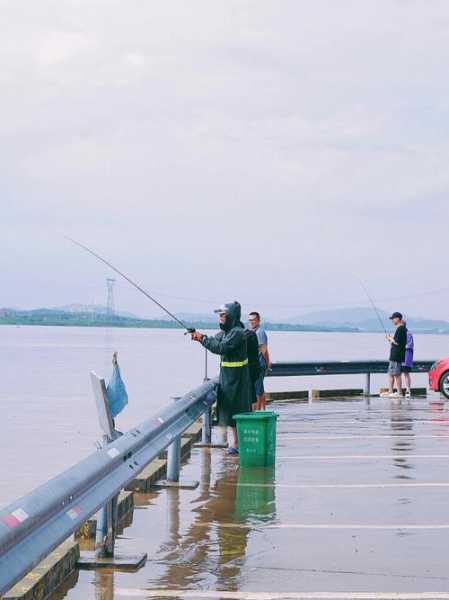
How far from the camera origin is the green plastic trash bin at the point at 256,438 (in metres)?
13.0

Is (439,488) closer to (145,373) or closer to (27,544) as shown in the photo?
(27,544)

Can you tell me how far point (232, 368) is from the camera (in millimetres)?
14156

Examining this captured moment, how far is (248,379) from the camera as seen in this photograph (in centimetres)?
1426

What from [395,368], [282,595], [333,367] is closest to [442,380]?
[395,368]

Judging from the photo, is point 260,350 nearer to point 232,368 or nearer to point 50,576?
point 232,368

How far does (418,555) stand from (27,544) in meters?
3.49

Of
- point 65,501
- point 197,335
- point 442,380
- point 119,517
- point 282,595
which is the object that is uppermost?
point 197,335

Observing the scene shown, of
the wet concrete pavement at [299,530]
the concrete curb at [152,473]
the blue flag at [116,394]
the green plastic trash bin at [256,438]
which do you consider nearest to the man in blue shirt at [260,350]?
the wet concrete pavement at [299,530]

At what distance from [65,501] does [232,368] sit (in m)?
7.76

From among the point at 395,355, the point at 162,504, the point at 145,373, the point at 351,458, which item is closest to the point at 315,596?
the point at 162,504

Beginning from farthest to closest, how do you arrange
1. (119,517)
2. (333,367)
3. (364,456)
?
1. (333,367)
2. (364,456)
3. (119,517)

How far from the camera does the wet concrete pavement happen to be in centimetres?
739

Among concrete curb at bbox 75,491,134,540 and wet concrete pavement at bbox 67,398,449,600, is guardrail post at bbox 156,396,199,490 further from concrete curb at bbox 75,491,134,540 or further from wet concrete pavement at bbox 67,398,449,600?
concrete curb at bbox 75,491,134,540

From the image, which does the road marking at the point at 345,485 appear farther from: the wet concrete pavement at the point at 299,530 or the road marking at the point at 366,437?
the road marking at the point at 366,437
